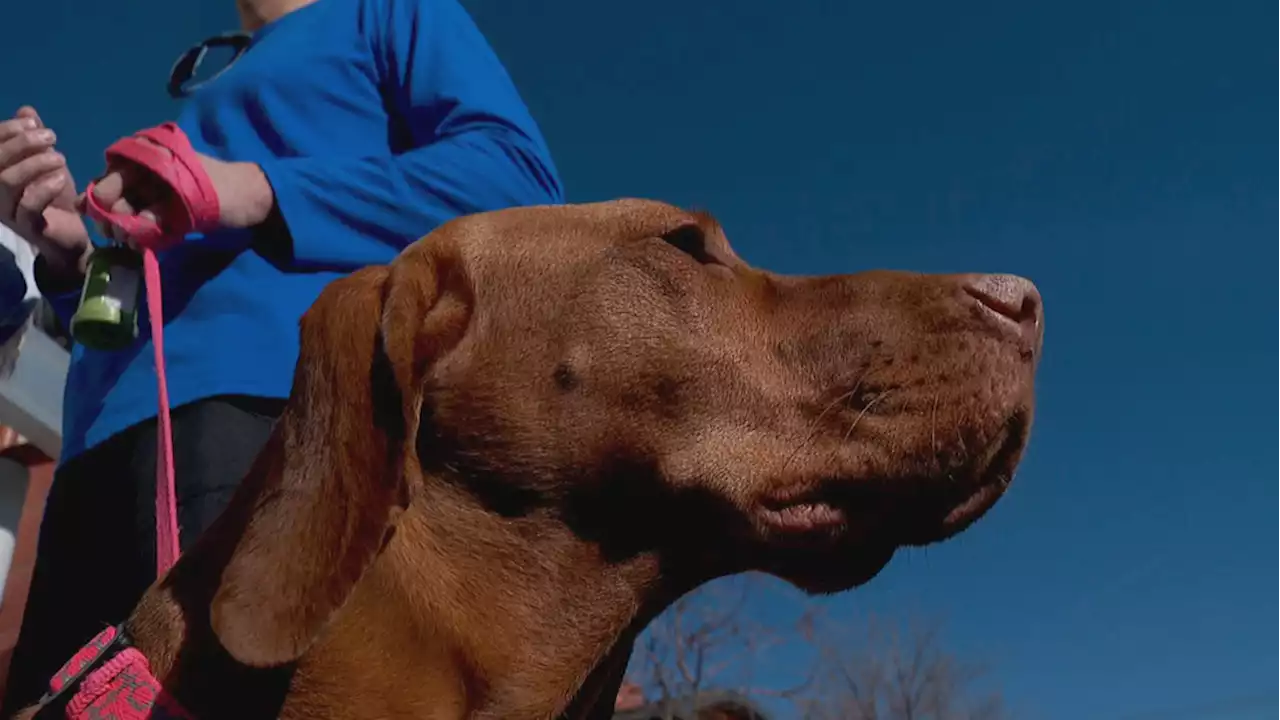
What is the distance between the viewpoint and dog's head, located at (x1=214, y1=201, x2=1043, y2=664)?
7.10 feet

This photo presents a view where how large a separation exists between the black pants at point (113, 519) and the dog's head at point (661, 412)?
0.82 feet

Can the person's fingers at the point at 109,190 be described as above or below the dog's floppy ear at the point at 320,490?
above

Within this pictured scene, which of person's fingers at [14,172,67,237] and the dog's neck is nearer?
the dog's neck

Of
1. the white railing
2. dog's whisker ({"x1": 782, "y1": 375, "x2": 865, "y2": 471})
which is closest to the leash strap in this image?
dog's whisker ({"x1": 782, "y1": 375, "x2": 865, "y2": 471})

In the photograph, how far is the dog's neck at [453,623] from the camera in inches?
82.0

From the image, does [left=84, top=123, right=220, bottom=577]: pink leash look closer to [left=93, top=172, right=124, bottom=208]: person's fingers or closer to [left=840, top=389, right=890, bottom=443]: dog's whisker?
[left=93, top=172, right=124, bottom=208]: person's fingers

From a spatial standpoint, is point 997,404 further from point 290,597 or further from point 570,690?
point 290,597

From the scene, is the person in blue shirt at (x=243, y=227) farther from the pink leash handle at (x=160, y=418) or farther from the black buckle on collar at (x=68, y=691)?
the black buckle on collar at (x=68, y=691)

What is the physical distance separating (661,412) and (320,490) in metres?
0.65

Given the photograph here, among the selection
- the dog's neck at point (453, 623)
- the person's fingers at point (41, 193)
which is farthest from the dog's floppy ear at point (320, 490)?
the person's fingers at point (41, 193)

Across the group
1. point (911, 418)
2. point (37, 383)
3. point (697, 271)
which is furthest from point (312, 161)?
point (37, 383)

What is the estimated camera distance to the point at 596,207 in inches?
104

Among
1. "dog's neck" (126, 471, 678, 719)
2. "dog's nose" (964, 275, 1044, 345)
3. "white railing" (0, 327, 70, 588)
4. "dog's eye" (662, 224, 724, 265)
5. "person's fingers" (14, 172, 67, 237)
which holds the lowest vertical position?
"white railing" (0, 327, 70, 588)

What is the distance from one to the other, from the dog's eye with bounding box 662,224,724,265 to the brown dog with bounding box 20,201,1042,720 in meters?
0.13
